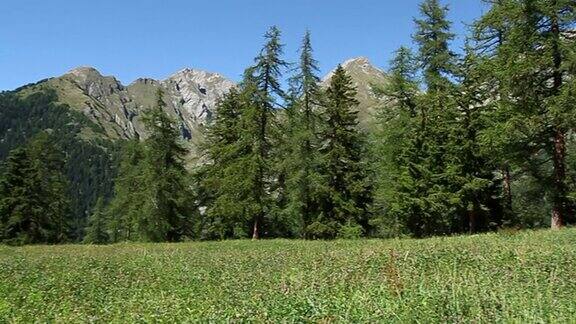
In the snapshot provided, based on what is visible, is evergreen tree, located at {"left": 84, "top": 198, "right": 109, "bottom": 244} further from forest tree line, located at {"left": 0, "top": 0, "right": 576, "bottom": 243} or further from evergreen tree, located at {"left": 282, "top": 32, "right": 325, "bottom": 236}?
evergreen tree, located at {"left": 282, "top": 32, "right": 325, "bottom": 236}

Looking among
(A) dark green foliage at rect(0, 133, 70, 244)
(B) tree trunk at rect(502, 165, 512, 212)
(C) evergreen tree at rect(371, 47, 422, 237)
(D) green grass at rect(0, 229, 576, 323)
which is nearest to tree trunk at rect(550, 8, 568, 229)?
(B) tree trunk at rect(502, 165, 512, 212)

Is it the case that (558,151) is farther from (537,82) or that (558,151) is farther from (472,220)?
(472,220)

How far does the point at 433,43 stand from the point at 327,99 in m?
8.92

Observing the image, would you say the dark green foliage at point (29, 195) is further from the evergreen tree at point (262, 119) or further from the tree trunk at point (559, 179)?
the tree trunk at point (559, 179)

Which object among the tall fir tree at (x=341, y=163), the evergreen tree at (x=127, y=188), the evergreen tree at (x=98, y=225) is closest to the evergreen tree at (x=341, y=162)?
the tall fir tree at (x=341, y=163)

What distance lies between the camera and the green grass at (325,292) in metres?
5.81

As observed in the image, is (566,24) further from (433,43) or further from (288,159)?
(288,159)

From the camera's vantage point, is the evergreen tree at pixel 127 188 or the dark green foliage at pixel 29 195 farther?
the evergreen tree at pixel 127 188

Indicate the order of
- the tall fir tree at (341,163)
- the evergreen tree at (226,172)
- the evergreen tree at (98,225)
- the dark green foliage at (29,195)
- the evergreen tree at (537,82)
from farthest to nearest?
the evergreen tree at (98,225)
the dark green foliage at (29,195)
the tall fir tree at (341,163)
the evergreen tree at (226,172)
the evergreen tree at (537,82)

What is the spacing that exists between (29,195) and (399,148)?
35.4 meters

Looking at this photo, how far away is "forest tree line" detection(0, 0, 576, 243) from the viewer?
24.0 m

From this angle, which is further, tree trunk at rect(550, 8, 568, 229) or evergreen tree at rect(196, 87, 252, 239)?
evergreen tree at rect(196, 87, 252, 239)

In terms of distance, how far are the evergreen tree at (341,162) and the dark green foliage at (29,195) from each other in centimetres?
2841

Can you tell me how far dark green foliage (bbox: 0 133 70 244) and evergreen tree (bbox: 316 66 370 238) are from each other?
2841cm
